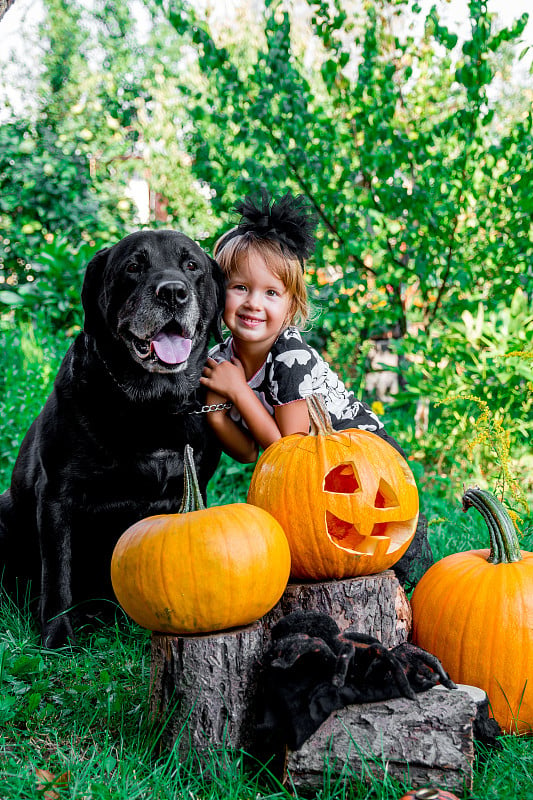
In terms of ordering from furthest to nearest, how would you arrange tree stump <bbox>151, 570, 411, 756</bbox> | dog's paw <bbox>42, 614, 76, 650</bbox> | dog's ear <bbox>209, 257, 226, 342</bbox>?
1. dog's ear <bbox>209, 257, 226, 342</bbox>
2. dog's paw <bbox>42, 614, 76, 650</bbox>
3. tree stump <bbox>151, 570, 411, 756</bbox>

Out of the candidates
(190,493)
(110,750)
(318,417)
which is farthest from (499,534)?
(110,750)

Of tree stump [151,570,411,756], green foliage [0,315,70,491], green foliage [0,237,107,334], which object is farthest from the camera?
green foliage [0,237,107,334]

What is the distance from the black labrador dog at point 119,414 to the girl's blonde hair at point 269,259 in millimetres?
211

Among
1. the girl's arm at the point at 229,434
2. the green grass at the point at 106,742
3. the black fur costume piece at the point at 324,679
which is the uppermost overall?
the girl's arm at the point at 229,434

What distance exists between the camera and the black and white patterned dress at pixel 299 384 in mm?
2766

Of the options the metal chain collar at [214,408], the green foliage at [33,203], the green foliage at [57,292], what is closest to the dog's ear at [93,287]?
the metal chain collar at [214,408]

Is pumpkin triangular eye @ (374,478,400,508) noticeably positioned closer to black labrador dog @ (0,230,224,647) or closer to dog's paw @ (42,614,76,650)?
black labrador dog @ (0,230,224,647)

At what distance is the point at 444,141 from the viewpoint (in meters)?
4.25

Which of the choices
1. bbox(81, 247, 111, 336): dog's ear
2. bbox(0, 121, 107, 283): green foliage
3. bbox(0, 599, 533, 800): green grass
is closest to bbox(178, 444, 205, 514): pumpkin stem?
bbox(0, 599, 533, 800): green grass

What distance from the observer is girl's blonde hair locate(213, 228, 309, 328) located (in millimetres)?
2902

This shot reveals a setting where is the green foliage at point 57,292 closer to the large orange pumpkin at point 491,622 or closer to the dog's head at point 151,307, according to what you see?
the dog's head at point 151,307

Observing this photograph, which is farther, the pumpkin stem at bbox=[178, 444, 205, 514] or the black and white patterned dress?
→ the black and white patterned dress

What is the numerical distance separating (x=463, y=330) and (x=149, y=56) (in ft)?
57.0

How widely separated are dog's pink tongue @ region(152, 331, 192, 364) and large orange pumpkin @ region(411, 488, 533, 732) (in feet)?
4.00
